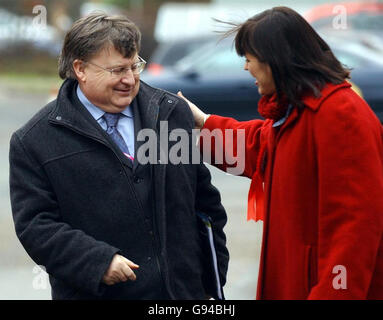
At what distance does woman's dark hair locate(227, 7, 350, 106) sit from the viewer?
2.82 m

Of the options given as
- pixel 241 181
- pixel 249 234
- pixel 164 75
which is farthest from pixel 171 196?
pixel 164 75

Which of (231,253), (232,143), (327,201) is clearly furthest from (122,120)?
(231,253)

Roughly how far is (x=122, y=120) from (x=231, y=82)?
771 centimetres

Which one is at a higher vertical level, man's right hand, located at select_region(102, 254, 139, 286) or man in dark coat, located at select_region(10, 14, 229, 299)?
man in dark coat, located at select_region(10, 14, 229, 299)

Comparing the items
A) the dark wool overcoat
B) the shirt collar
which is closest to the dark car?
the shirt collar

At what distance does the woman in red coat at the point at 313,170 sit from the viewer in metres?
2.74

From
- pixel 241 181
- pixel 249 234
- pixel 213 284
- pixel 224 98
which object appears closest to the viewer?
pixel 213 284

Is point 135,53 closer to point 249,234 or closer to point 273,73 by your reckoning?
point 273,73

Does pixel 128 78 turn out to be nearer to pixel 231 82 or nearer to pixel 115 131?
pixel 115 131

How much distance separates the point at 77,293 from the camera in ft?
9.84

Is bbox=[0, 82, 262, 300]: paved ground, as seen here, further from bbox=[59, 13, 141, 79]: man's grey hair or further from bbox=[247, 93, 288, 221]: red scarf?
bbox=[59, 13, 141, 79]: man's grey hair

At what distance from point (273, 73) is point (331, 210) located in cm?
51

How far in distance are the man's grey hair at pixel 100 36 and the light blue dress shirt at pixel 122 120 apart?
0.54 feet

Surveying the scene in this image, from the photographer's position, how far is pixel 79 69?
3.05m
